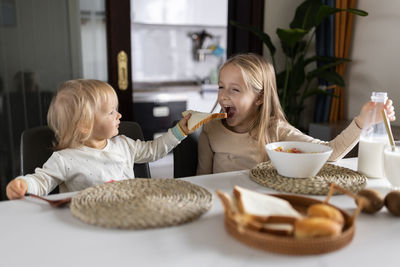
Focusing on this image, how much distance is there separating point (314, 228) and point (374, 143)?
0.62 m

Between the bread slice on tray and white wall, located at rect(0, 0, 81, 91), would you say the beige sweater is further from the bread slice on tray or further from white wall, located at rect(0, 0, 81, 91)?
white wall, located at rect(0, 0, 81, 91)

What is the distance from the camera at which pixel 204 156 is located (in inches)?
65.4

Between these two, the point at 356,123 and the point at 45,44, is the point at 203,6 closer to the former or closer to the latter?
the point at 45,44

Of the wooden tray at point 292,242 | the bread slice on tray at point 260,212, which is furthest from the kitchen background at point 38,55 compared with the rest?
A: the wooden tray at point 292,242

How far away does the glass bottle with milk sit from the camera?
3.85 ft

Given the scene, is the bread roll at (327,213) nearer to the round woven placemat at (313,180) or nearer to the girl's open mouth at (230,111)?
the round woven placemat at (313,180)

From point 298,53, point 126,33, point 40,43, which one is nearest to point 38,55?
point 40,43

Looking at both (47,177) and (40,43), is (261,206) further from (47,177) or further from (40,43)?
(40,43)

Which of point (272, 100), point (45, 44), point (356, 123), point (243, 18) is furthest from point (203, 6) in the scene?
point (356, 123)

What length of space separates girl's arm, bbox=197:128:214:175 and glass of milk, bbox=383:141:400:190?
0.75 m

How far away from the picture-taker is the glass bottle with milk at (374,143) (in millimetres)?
1172

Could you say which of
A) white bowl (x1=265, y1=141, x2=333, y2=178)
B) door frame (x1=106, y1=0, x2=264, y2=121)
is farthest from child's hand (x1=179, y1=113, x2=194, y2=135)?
door frame (x1=106, y1=0, x2=264, y2=121)

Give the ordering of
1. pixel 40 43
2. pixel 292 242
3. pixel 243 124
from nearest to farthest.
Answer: pixel 292 242, pixel 243 124, pixel 40 43

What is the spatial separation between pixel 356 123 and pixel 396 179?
38 centimetres
